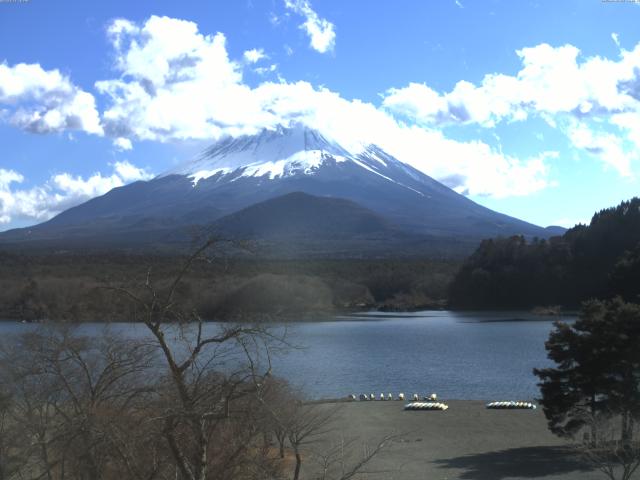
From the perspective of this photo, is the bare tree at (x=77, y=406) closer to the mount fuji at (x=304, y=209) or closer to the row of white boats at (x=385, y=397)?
the row of white boats at (x=385, y=397)

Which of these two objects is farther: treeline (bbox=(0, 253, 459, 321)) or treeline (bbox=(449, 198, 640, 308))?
treeline (bbox=(449, 198, 640, 308))

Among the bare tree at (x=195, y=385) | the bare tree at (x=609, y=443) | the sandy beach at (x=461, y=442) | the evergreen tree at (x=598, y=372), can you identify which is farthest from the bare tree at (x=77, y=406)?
the evergreen tree at (x=598, y=372)

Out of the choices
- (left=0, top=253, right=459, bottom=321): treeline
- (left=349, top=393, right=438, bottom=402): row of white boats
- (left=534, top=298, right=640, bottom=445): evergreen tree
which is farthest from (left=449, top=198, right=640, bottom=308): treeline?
(left=534, top=298, right=640, bottom=445): evergreen tree

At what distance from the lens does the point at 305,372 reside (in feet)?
97.0

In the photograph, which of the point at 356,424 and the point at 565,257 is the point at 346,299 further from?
the point at 356,424

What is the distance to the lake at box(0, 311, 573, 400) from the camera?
27297 millimetres

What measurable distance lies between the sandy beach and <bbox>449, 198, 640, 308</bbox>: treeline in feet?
136

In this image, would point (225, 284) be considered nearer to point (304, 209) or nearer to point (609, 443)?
point (609, 443)

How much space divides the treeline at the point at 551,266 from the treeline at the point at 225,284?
881cm

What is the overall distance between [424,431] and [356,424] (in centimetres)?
187

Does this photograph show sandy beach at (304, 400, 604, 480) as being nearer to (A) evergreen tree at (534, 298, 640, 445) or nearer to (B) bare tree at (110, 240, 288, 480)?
(A) evergreen tree at (534, 298, 640, 445)

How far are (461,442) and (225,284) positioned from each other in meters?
20.4

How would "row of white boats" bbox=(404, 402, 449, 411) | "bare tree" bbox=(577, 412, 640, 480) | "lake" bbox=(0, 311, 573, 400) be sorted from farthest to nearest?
"lake" bbox=(0, 311, 573, 400) → "row of white boats" bbox=(404, 402, 449, 411) → "bare tree" bbox=(577, 412, 640, 480)


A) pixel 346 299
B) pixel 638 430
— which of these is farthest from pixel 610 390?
pixel 346 299
